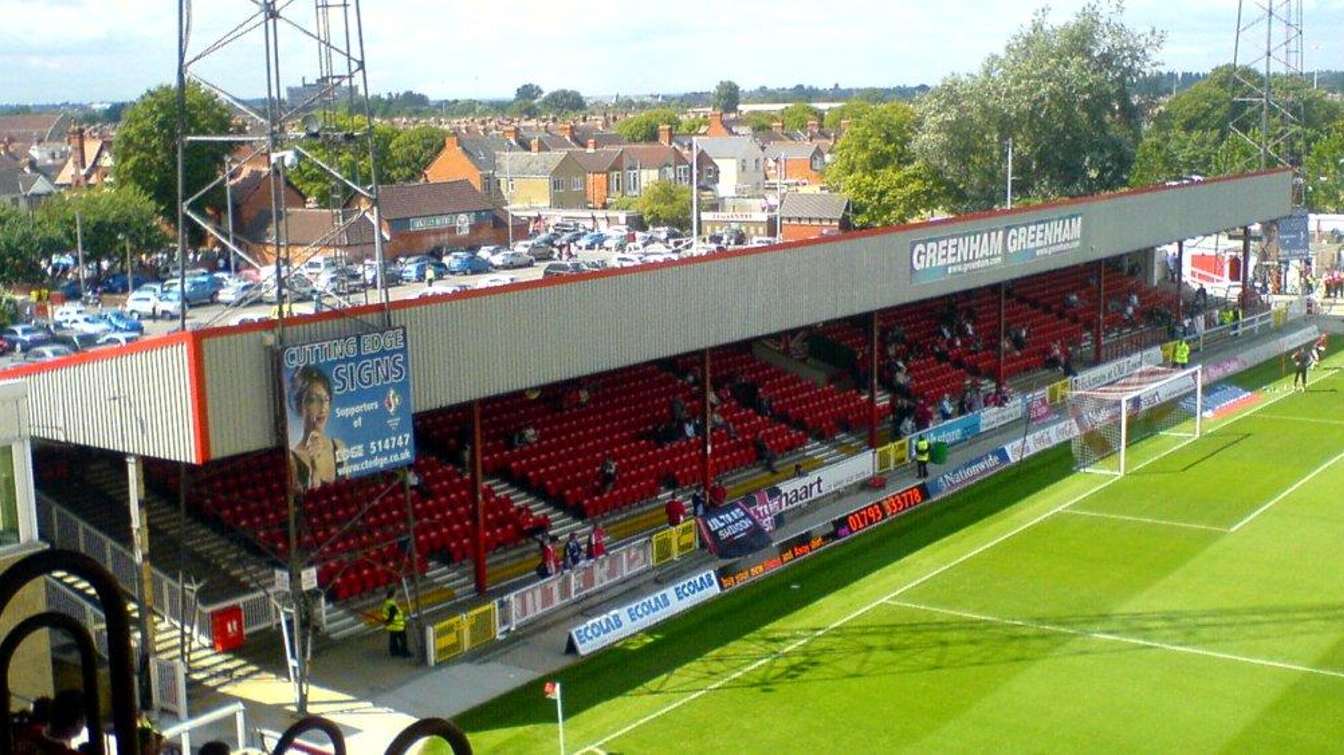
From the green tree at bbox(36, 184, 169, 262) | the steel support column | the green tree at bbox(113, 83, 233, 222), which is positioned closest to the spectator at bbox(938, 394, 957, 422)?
the steel support column

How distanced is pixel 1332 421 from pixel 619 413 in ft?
75.7

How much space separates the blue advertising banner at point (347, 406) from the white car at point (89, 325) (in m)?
26.3

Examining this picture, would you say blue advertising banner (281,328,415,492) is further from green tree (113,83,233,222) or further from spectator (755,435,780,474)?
green tree (113,83,233,222)

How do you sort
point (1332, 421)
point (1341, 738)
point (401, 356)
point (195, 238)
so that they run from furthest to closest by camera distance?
point (195, 238)
point (1332, 421)
point (401, 356)
point (1341, 738)

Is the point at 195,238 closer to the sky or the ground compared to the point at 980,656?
closer to the sky

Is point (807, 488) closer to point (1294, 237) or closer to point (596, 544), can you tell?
point (596, 544)

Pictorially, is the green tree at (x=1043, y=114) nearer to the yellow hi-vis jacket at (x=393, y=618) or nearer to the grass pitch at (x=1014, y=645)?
the grass pitch at (x=1014, y=645)

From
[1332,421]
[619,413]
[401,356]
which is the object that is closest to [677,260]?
[619,413]

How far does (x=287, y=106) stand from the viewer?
2073 centimetres

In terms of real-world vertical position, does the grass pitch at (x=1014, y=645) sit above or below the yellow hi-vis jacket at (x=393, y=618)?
below

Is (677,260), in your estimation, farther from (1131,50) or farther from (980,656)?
(1131,50)

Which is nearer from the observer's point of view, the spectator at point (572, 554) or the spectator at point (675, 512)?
the spectator at point (572, 554)

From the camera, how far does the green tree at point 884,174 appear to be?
8250 centimetres

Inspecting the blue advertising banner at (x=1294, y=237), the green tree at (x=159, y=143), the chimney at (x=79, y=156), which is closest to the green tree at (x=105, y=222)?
the green tree at (x=159, y=143)
